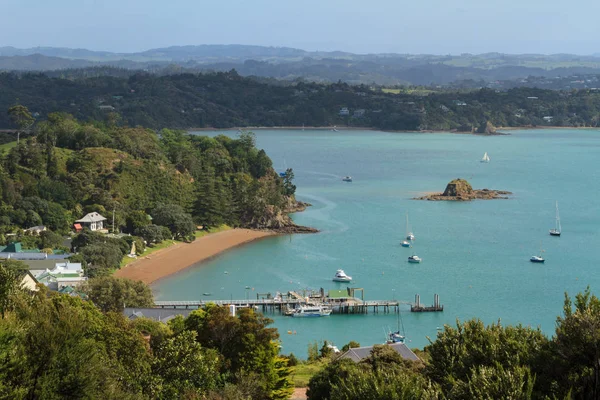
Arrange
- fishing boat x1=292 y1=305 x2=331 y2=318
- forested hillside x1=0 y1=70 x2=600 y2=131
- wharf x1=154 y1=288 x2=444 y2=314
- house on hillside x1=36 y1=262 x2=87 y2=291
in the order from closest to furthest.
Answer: house on hillside x1=36 y1=262 x2=87 y2=291
fishing boat x1=292 y1=305 x2=331 y2=318
wharf x1=154 y1=288 x2=444 y2=314
forested hillside x1=0 y1=70 x2=600 y2=131

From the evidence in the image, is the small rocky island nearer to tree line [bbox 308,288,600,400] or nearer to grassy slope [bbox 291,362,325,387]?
grassy slope [bbox 291,362,325,387]

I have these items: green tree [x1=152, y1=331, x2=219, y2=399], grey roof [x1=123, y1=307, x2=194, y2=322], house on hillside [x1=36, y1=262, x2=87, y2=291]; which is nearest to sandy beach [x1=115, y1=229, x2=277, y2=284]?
house on hillside [x1=36, y1=262, x2=87, y2=291]

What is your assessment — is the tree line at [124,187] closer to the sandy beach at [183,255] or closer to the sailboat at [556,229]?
the sandy beach at [183,255]

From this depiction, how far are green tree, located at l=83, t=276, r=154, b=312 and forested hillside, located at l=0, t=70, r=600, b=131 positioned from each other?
63.1 m

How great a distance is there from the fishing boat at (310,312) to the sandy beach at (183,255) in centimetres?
527

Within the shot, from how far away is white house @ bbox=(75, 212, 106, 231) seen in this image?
3478 cm

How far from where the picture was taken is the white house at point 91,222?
34781mm

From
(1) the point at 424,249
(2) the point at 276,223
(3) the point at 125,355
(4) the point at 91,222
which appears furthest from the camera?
(2) the point at 276,223

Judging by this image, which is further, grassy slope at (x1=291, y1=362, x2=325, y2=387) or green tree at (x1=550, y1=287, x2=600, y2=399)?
grassy slope at (x1=291, y1=362, x2=325, y2=387)

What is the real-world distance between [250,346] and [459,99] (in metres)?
100.0

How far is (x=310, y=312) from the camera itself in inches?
1050

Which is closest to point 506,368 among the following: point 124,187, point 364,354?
point 364,354

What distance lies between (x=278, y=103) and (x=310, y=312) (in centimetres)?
8121

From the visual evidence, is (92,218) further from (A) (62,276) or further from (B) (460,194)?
(B) (460,194)
